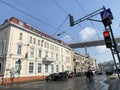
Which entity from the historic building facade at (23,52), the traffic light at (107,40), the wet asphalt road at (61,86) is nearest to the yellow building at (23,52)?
the historic building facade at (23,52)

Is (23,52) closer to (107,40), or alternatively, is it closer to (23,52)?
(23,52)

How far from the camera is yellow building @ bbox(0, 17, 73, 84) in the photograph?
27594mm

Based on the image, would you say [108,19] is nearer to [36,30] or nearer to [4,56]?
[4,56]

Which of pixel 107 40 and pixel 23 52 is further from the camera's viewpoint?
pixel 23 52

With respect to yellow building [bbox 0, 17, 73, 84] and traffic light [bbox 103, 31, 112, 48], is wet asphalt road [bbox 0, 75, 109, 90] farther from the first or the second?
traffic light [bbox 103, 31, 112, 48]

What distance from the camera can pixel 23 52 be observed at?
3156cm

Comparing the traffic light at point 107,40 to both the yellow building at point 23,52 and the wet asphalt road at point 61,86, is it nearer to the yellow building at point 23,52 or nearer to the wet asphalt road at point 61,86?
the wet asphalt road at point 61,86

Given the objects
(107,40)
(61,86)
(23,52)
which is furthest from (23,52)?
(107,40)

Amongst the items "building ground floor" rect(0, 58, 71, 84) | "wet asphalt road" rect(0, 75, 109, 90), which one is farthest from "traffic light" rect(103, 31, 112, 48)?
"building ground floor" rect(0, 58, 71, 84)

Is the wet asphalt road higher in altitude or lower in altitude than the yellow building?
lower

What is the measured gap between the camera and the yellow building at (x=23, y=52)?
90.5 feet

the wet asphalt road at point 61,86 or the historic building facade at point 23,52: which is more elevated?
the historic building facade at point 23,52

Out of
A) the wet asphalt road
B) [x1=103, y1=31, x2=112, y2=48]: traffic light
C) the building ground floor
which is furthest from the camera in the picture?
the building ground floor

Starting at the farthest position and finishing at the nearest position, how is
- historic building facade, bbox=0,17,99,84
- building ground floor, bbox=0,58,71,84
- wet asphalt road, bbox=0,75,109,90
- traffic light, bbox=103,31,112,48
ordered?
historic building facade, bbox=0,17,99,84
building ground floor, bbox=0,58,71,84
wet asphalt road, bbox=0,75,109,90
traffic light, bbox=103,31,112,48
